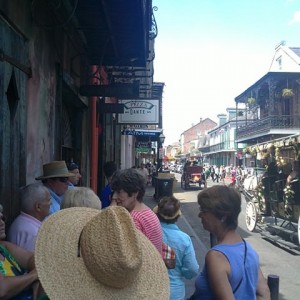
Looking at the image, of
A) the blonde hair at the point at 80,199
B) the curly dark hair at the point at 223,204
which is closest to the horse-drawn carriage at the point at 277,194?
the blonde hair at the point at 80,199

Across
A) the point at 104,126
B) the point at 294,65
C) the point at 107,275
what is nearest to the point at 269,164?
the point at 104,126

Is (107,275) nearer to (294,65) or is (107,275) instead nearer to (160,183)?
(160,183)

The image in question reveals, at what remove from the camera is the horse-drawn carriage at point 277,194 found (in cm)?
907

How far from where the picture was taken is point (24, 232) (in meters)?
3.07

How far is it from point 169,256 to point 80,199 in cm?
83

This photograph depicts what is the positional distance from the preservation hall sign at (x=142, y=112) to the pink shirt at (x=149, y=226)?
25.7 ft

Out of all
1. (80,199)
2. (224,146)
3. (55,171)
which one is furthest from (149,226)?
(224,146)

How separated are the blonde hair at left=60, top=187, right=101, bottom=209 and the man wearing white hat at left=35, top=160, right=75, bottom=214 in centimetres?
86

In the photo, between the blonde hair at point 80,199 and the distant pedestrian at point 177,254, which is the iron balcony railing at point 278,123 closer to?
the distant pedestrian at point 177,254

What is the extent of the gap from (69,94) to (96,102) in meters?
1.94

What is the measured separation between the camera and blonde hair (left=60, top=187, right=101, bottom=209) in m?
3.23

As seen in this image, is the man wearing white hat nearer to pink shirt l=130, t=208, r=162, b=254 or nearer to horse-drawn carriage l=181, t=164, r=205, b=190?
pink shirt l=130, t=208, r=162, b=254

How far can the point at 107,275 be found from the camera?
5.86 ft

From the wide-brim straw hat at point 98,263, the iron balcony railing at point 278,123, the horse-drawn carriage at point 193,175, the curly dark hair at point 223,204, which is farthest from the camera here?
the iron balcony railing at point 278,123
